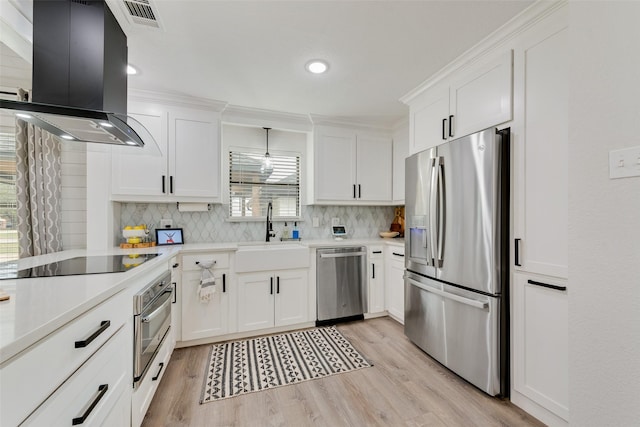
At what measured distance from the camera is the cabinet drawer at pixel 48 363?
0.61 meters

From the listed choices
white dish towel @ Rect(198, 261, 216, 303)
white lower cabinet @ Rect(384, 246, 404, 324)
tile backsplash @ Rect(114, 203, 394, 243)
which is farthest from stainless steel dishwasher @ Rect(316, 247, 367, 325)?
white dish towel @ Rect(198, 261, 216, 303)

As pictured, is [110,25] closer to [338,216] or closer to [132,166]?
[132,166]

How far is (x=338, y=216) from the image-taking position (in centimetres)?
369

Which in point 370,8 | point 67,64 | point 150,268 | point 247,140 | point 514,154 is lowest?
point 150,268

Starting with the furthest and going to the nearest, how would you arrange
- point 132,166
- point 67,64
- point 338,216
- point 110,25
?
1. point 338,216
2. point 132,166
3. point 110,25
4. point 67,64

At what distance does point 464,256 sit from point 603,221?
0.90 m

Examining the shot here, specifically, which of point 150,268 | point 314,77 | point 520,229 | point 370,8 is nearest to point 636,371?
point 520,229

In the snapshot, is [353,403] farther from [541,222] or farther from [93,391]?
[541,222]

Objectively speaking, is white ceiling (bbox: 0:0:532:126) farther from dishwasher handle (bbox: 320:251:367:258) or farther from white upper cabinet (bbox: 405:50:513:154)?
dishwasher handle (bbox: 320:251:367:258)

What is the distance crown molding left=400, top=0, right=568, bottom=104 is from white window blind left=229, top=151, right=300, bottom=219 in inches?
77.0

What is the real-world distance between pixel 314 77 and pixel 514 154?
1667 mm

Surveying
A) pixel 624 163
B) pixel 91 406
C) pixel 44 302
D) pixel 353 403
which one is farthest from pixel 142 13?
pixel 353 403

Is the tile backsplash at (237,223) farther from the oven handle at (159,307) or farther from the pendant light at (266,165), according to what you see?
the oven handle at (159,307)

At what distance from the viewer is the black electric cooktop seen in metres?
1.27
